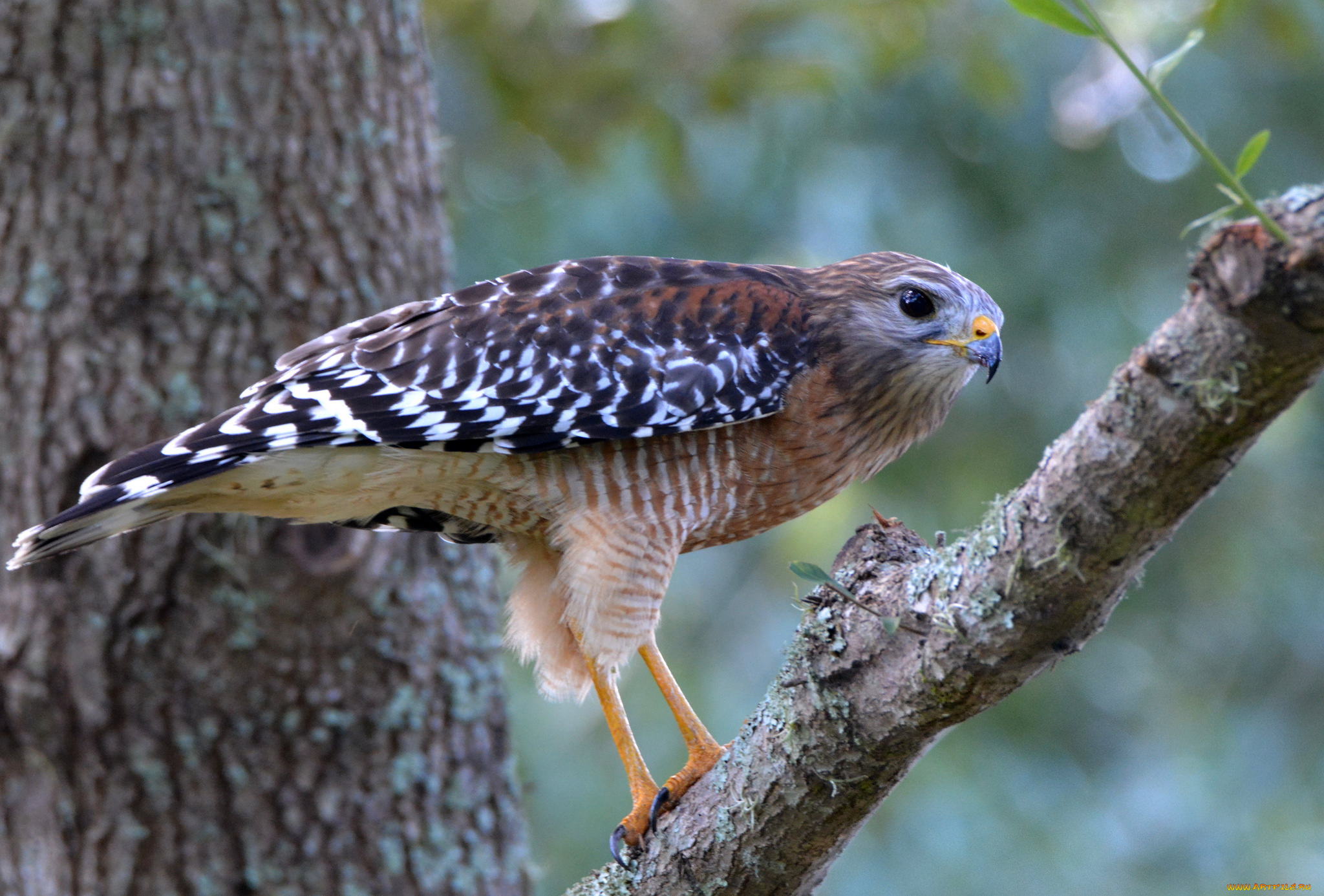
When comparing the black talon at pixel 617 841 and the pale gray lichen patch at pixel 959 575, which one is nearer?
the pale gray lichen patch at pixel 959 575

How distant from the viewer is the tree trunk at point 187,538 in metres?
3.62

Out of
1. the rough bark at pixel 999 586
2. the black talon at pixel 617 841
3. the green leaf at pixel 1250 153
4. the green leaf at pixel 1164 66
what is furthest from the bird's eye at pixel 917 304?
the green leaf at pixel 1250 153

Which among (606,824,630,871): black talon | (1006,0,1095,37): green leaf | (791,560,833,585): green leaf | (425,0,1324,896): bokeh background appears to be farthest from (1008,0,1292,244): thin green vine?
(425,0,1324,896): bokeh background

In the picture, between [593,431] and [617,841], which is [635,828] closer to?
[617,841]

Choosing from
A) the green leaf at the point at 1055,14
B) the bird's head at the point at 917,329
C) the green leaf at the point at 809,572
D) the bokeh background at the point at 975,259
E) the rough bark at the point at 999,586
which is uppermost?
the bokeh background at the point at 975,259

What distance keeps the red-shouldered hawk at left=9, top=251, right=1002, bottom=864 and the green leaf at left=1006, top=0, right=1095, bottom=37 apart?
5.51ft

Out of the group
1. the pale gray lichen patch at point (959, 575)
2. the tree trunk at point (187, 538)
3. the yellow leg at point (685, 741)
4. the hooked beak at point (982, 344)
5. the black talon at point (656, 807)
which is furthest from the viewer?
the tree trunk at point (187, 538)

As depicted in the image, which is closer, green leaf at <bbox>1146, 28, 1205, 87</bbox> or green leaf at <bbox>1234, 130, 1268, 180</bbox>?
green leaf at <bbox>1234, 130, 1268, 180</bbox>

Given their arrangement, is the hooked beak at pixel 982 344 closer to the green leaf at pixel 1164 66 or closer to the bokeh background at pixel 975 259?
the green leaf at pixel 1164 66

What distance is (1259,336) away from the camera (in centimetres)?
159

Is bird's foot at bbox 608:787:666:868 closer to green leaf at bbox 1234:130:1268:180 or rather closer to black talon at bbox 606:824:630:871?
black talon at bbox 606:824:630:871

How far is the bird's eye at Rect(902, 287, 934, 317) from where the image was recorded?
3670 mm

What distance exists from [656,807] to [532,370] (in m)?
1.24

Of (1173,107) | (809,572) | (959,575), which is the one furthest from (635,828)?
(1173,107)
